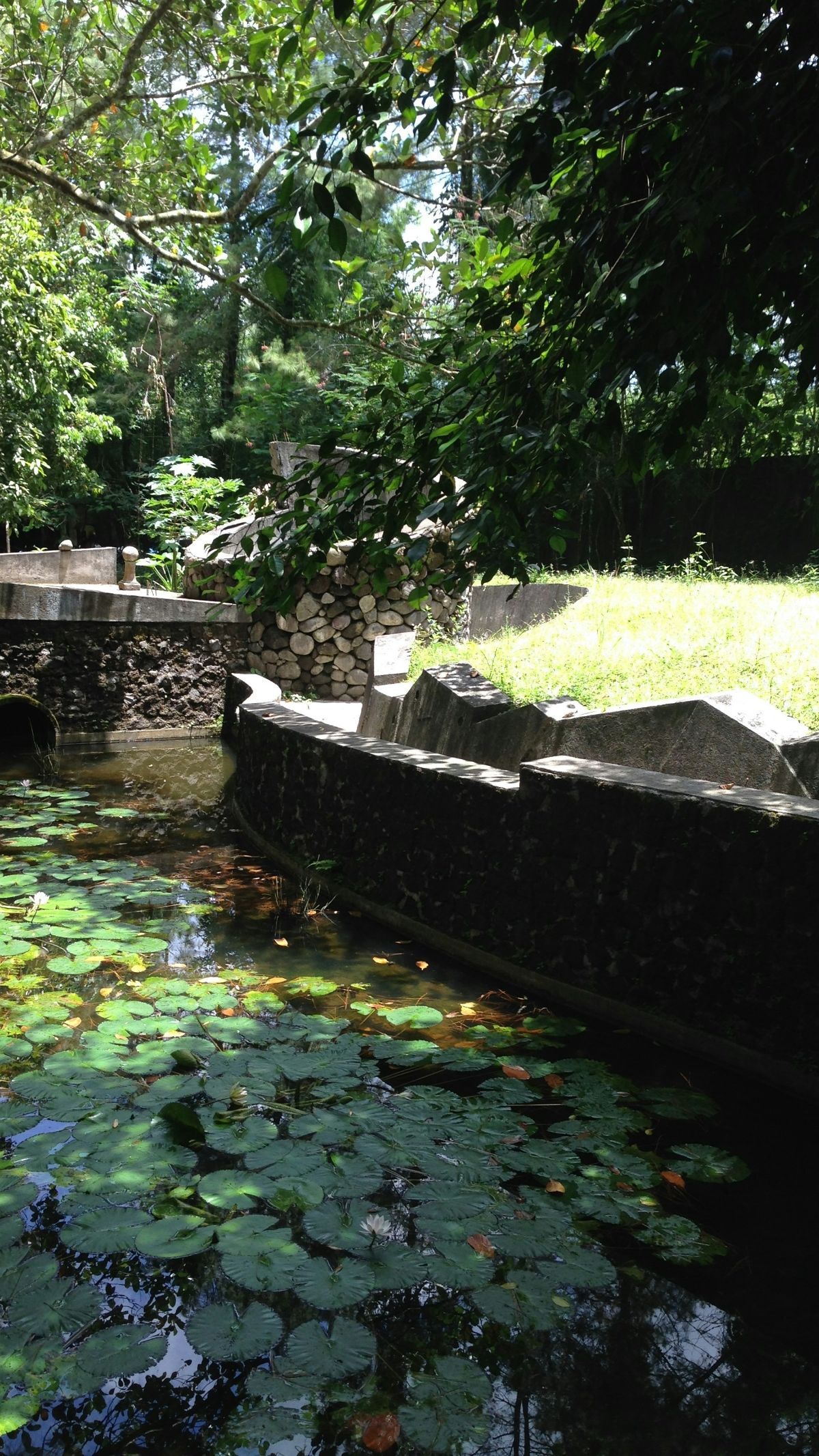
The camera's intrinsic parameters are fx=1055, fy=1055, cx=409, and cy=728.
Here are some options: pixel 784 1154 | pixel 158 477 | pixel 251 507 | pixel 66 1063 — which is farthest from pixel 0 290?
pixel 784 1154

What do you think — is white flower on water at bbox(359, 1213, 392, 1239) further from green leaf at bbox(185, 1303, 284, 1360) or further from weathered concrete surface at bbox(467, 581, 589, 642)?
weathered concrete surface at bbox(467, 581, 589, 642)

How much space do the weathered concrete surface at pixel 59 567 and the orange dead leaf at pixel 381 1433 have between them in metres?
15.1

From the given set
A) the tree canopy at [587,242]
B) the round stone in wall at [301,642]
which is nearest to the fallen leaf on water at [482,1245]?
the tree canopy at [587,242]

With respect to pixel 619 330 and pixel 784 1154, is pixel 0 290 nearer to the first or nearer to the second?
pixel 619 330

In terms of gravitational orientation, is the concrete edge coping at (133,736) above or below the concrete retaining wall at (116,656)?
below

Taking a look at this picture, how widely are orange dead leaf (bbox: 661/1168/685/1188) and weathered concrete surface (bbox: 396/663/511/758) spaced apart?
115 inches

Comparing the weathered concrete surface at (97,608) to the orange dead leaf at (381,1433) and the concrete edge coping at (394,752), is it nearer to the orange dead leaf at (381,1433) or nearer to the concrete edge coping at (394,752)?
the concrete edge coping at (394,752)

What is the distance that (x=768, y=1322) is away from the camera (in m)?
2.21

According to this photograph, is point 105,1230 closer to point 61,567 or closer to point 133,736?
point 133,736

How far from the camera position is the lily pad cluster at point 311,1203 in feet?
6.31

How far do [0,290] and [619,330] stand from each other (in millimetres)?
10723

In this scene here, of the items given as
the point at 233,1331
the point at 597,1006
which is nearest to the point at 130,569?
the point at 597,1006

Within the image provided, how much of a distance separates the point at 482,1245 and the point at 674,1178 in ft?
2.12

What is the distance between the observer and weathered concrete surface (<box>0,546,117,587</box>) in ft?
52.7
